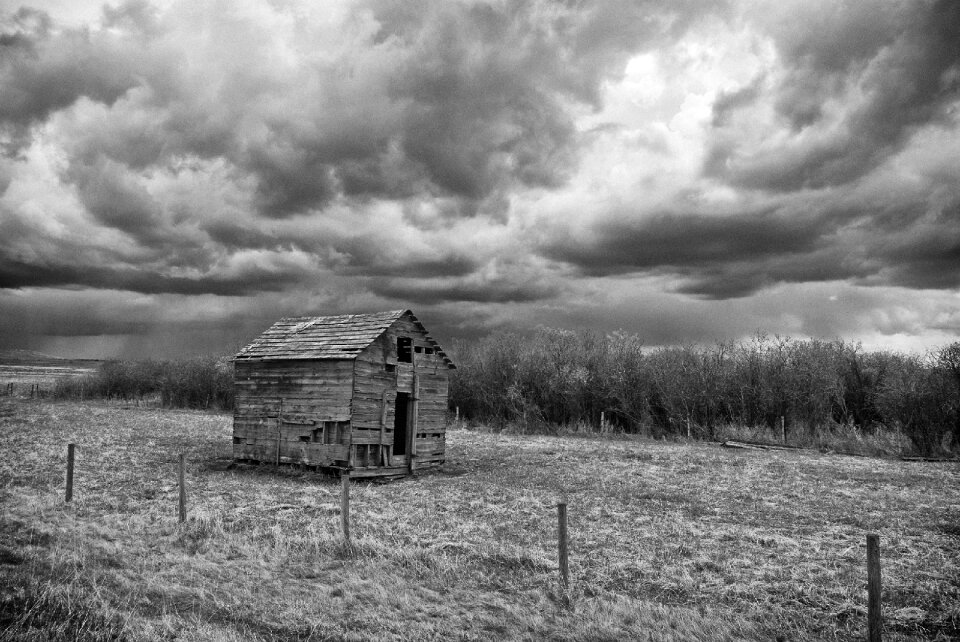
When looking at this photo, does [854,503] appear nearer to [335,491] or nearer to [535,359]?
[335,491]

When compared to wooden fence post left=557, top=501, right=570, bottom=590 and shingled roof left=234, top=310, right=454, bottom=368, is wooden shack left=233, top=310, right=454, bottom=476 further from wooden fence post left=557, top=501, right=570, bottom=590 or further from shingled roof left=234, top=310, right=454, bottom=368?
wooden fence post left=557, top=501, right=570, bottom=590

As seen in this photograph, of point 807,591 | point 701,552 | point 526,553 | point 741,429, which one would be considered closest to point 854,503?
point 701,552

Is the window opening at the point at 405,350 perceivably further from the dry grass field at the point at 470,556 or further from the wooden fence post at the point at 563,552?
the wooden fence post at the point at 563,552

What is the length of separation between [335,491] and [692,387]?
28.0 metres

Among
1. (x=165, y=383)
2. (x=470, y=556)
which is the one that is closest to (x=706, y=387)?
(x=470, y=556)

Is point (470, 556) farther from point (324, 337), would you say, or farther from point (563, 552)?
point (324, 337)

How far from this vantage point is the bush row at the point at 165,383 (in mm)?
62438

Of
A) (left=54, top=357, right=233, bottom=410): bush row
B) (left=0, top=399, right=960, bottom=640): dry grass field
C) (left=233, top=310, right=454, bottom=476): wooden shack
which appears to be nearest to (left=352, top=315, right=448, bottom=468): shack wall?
(left=233, top=310, right=454, bottom=476): wooden shack

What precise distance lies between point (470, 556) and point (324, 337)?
45.4 ft

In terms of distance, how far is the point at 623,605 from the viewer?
8656mm

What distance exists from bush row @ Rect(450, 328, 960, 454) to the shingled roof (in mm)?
20741

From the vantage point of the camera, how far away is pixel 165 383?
6562 centimetres

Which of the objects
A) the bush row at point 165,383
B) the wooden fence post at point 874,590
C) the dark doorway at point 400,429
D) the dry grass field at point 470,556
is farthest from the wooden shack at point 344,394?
the bush row at point 165,383

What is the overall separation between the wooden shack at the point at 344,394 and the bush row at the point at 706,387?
20.9 metres
